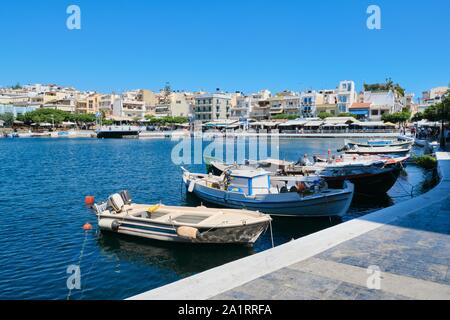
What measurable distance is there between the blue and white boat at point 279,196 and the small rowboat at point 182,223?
3.34m

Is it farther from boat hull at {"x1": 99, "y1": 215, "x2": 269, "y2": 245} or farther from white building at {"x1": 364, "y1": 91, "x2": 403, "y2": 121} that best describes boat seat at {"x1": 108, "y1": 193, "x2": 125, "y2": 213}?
white building at {"x1": 364, "y1": 91, "x2": 403, "y2": 121}

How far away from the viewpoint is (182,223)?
508 inches

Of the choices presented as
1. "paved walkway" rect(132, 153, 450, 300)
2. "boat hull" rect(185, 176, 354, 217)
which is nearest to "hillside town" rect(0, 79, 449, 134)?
"boat hull" rect(185, 176, 354, 217)

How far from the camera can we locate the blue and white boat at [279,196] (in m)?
16.4

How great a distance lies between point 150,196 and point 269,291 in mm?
18018

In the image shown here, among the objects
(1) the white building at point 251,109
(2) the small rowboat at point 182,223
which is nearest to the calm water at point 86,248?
(2) the small rowboat at point 182,223

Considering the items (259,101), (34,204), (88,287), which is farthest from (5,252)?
(259,101)

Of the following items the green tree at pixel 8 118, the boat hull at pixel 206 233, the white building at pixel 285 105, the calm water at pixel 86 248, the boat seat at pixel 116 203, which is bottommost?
the calm water at pixel 86 248

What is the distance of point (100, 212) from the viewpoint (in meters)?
15.0

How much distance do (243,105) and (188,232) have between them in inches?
4514

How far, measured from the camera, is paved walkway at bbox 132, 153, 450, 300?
20.7 feet

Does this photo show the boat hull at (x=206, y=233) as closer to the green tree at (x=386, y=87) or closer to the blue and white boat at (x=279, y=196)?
the blue and white boat at (x=279, y=196)
